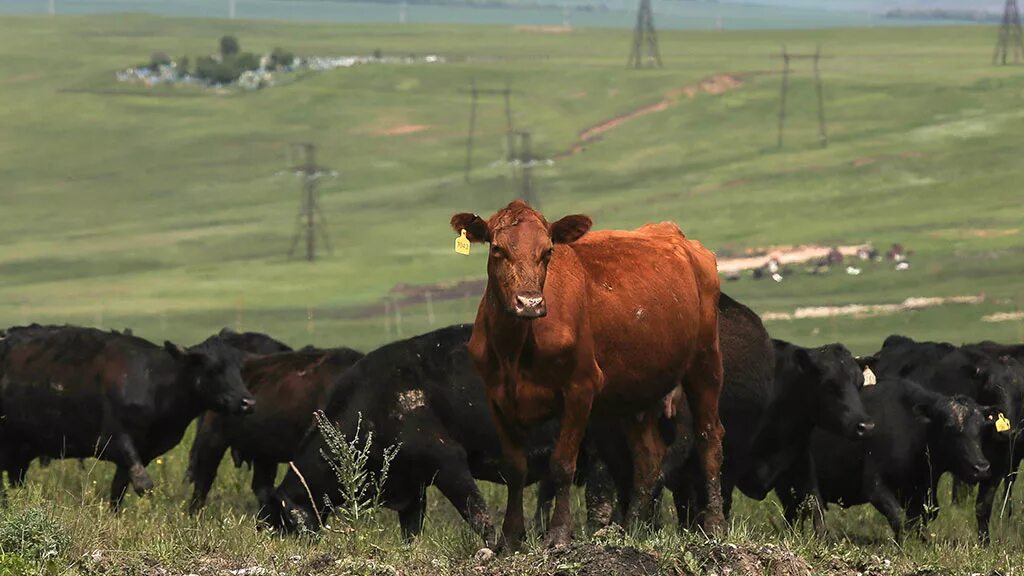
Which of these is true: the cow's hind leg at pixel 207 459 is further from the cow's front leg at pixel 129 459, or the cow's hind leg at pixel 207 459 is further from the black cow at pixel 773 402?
the black cow at pixel 773 402

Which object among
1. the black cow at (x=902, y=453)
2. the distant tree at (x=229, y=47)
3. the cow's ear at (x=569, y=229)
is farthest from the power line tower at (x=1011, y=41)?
the cow's ear at (x=569, y=229)

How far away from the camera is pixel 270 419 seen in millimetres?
15766

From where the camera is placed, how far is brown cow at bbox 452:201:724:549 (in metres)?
10.1

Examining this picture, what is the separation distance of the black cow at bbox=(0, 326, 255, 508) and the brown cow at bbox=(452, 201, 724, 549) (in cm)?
508

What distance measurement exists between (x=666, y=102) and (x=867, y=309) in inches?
2649

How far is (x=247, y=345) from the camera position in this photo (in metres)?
19.9

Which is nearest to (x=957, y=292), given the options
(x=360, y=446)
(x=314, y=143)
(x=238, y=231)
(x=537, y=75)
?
(x=238, y=231)

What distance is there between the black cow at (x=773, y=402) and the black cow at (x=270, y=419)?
3306 millimetres

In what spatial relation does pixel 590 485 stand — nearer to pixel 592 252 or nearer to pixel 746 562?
pixel 592 252

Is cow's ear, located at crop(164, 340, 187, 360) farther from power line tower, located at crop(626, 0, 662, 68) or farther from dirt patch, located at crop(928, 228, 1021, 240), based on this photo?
power line tower, located at crop(626, 0, 662, 68)

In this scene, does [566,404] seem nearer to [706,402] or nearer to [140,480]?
[706,402]

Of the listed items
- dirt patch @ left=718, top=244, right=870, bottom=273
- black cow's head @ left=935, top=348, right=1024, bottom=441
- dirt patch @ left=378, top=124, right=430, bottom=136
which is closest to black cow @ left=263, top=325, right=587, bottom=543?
black cow's head @ left=935, top=348, right=1024, bottom=441

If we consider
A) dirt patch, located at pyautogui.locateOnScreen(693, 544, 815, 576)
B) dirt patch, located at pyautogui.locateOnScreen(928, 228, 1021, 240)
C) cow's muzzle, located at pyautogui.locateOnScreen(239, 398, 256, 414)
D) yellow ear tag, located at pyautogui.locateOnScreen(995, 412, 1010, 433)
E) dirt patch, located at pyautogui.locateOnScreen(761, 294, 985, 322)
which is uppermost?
dirt patch, located at pyautogui.locateOnScreen(693, 544, 815, 576)

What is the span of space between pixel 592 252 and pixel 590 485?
1.70 m
